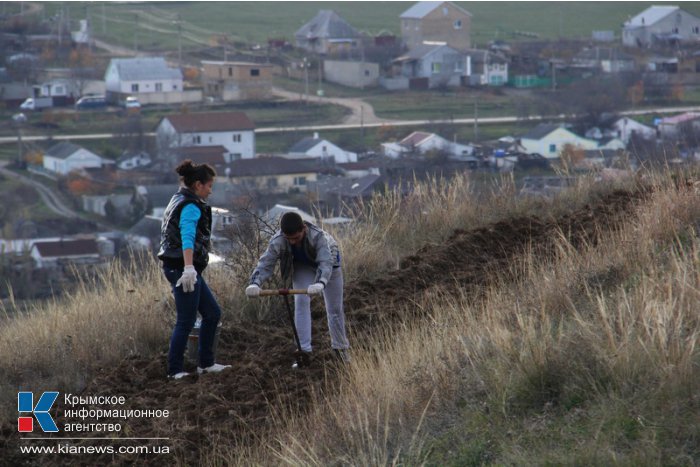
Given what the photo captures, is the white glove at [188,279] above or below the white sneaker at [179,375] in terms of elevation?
above

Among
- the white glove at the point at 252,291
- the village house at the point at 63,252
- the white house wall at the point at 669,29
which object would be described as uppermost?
the white house wall at the point at 669,29

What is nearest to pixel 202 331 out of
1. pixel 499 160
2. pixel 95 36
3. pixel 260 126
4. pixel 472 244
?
pixel 472 244

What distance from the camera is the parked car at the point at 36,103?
64906mm

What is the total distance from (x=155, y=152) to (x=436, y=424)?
157ft

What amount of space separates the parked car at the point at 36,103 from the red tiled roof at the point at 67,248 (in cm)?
3320

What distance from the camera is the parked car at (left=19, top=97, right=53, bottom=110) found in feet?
213

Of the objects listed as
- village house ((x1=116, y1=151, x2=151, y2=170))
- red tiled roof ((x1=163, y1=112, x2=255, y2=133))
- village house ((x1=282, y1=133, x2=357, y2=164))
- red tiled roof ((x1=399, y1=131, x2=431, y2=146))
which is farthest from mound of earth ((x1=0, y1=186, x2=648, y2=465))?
red tiled roof ((x1=163, y1=112, x2=255, y2=133))

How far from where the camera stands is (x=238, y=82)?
66688 mm

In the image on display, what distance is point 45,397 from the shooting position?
24.9 ft

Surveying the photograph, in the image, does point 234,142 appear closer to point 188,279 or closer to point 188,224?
point 188,224

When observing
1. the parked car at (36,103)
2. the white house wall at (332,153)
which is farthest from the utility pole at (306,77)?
the parked car at (36,103)

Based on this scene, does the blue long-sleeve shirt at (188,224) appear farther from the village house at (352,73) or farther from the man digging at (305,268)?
the village house at (352,73)

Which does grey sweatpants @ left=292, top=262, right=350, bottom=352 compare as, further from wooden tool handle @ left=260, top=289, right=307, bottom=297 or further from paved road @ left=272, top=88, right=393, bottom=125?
paved road @ left=272, top=88, right=393, bottom=125

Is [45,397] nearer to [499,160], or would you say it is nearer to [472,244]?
[472,244]
